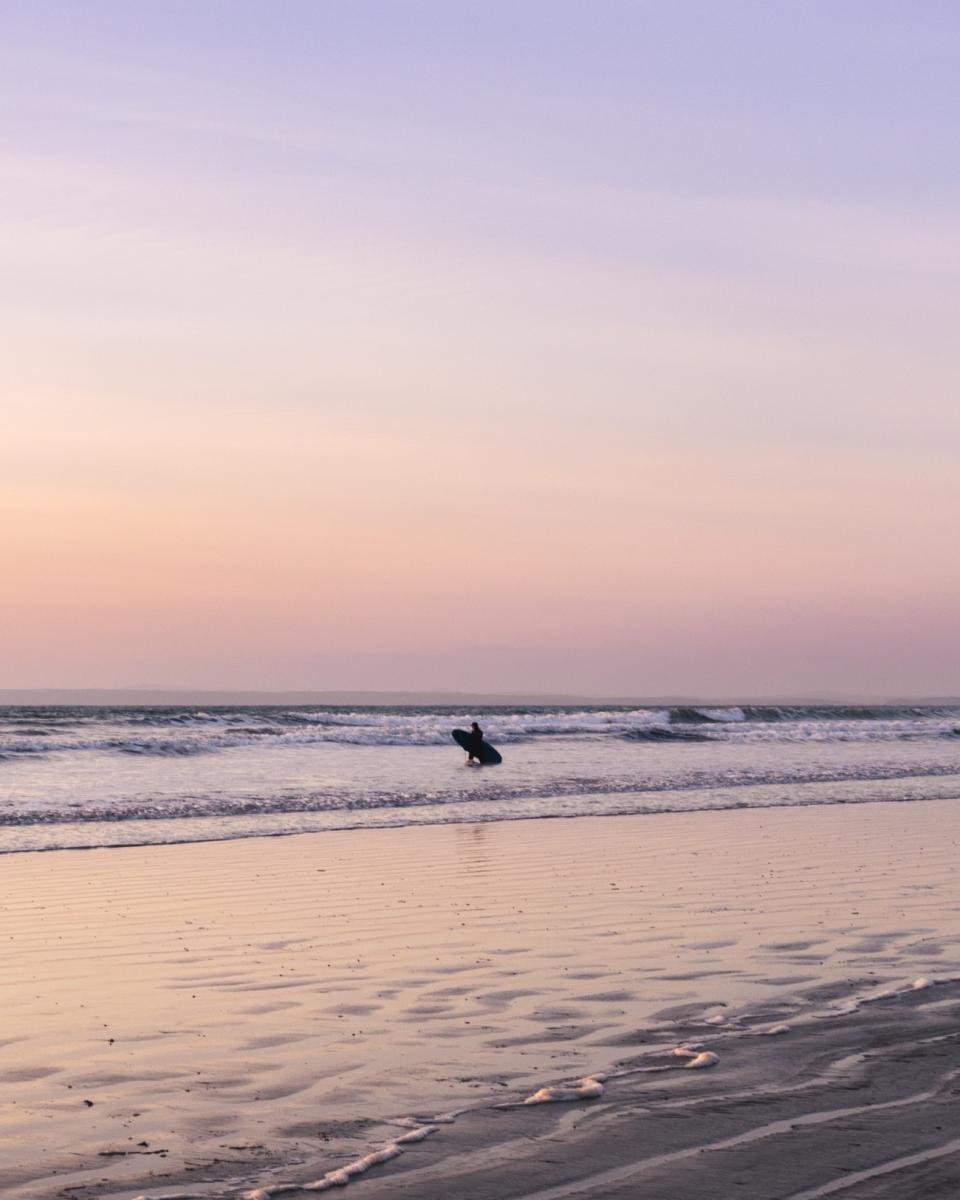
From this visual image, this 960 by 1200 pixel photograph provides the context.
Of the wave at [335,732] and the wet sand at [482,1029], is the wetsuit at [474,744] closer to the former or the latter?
the wave at [335,732]

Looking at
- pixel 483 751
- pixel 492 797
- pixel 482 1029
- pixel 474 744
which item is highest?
pixel 482 1029

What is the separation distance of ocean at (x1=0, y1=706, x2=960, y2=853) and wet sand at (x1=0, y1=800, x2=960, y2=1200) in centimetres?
633

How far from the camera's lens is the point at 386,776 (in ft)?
102

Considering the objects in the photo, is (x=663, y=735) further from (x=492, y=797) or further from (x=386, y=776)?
(x=492, y=797)

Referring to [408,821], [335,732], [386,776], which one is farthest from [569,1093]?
[335,732]

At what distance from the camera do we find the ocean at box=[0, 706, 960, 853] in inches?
816

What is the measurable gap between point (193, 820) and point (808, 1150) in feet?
53.4

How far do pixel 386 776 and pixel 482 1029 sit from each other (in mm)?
23832

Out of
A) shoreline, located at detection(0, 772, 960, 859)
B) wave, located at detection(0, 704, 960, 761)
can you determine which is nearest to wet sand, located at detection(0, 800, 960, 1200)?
shoreline, located at detection(0, 772, 960, 859)

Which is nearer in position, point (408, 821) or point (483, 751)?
point (408, 821)

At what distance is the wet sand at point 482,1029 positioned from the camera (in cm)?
504

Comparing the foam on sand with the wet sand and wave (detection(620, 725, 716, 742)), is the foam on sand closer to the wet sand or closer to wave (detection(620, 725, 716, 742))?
the wet sand

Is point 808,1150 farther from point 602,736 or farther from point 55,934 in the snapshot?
point 602,736

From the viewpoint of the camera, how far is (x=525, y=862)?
15070 millimetres
